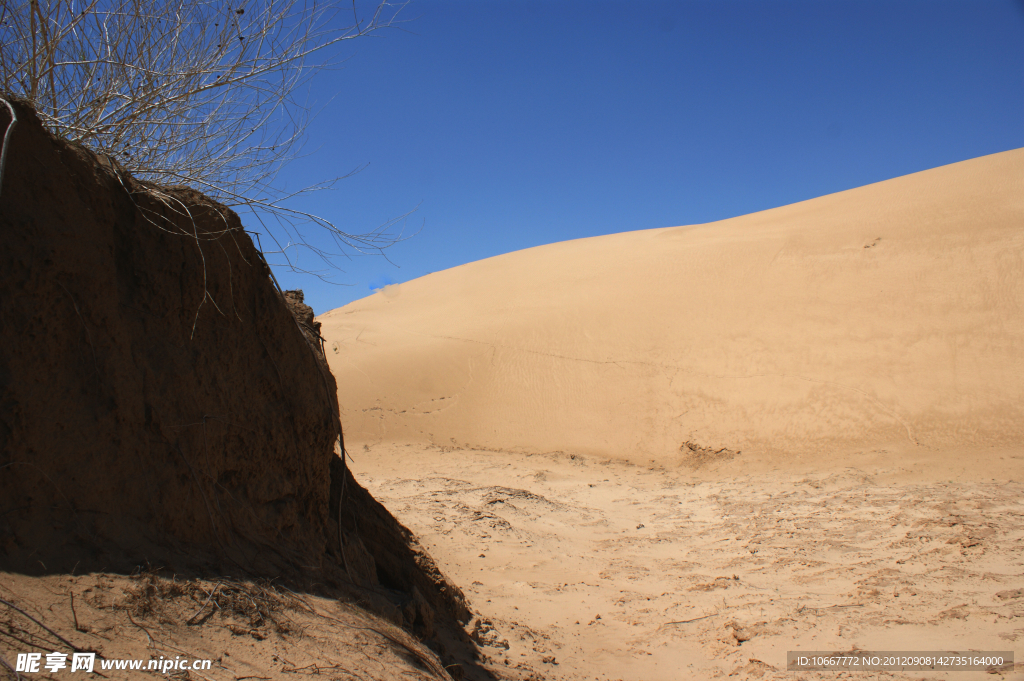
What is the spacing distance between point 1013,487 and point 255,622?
29.8 feet

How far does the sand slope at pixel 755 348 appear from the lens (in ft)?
34.2

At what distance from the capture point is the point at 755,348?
12430 millimetres

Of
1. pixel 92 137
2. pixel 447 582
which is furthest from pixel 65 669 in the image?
pixel 447 582

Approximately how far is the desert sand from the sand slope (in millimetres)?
56

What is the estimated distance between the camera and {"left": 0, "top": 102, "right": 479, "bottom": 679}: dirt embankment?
2127mm

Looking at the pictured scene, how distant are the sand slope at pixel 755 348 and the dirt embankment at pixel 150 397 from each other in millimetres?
8623

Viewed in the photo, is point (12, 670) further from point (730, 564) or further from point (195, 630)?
point (730, 564)

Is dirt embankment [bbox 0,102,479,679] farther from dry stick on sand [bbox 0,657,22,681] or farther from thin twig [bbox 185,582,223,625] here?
dry stick on sand [bbox 0,657,22,681]

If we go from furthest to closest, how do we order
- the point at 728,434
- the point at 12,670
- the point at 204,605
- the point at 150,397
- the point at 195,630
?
1. the point at 728,434
2. the point at 150,397
3. the point at 204,605
4. the point at 195,630
5. the point at 12,670

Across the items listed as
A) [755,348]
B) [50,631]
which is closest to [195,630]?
[50,631]

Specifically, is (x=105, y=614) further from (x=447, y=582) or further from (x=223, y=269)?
(x=447, y=582)

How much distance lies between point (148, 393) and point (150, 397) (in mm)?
19

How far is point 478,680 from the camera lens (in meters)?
3.36

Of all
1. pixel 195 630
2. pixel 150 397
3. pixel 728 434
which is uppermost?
pixel 728 434
